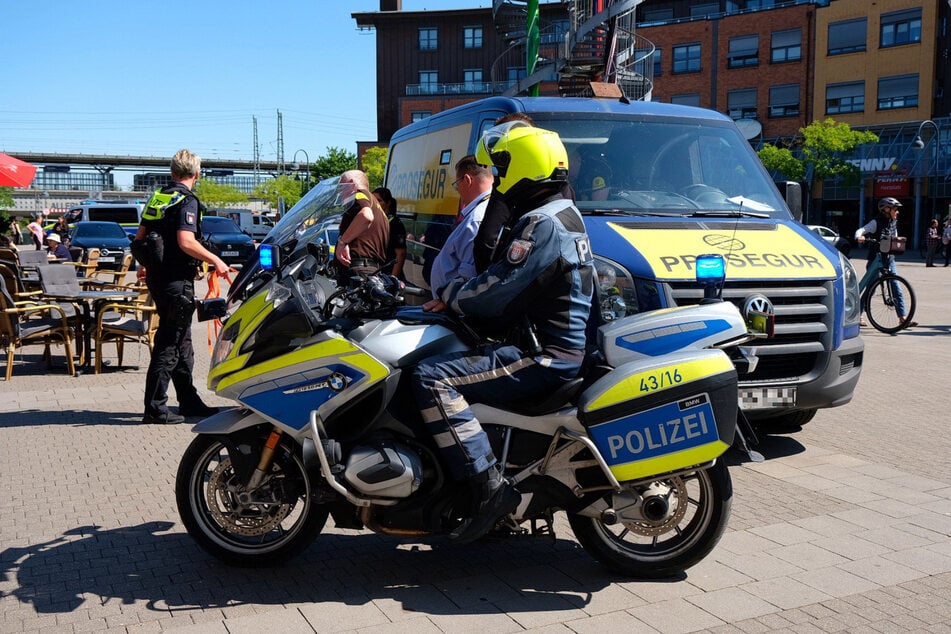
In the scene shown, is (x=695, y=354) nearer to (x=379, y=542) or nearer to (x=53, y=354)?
(x=379, y=542)

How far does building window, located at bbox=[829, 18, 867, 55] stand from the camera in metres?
49.0

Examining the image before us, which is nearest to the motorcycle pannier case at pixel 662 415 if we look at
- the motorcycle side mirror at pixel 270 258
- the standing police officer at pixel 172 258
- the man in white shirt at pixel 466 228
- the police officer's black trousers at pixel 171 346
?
the motorcycle side mirror at pixel 270 258

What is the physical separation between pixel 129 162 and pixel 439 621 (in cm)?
14234

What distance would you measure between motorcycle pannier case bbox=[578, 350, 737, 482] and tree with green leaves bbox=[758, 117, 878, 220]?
4309cm

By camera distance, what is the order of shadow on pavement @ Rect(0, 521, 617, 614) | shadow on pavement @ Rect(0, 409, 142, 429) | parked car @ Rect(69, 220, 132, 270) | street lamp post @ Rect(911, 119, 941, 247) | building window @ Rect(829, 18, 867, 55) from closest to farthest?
shadow on pavement @ Rect(0, 521, 617, 614)
shadow on pavement @ Rect(0, 409, 142, 429)
parked car @ Rect(69, 220, 132, 270)
street lamp post @ Rect(911, 119, 941, 247)
building window @ Rect(829, 18, 867, 55)

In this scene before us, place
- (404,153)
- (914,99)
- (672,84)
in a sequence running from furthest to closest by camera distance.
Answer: (672,84) → (914,99) → (404,153)

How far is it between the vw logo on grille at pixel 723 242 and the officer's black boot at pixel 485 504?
2741 mm

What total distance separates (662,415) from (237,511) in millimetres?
1907

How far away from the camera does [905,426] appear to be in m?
7.34

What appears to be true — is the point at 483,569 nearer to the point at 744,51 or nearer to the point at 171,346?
the point at 171,346

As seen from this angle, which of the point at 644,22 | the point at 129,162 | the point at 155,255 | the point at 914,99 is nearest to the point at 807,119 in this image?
the point at 914,99

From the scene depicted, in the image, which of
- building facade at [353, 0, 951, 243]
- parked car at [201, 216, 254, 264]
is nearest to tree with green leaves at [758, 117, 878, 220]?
building facade at [353, 0, 951, 243]

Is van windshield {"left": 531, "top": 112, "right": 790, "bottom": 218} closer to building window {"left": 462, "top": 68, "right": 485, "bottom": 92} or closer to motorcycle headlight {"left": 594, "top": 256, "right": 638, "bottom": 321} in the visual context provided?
motorcycle headlight {"left": 594, "top": 256, "right": 638, "bottom": 321}

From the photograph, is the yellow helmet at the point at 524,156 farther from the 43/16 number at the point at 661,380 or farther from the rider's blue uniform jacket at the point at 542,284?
the 43/16 number at the point at 661,380
